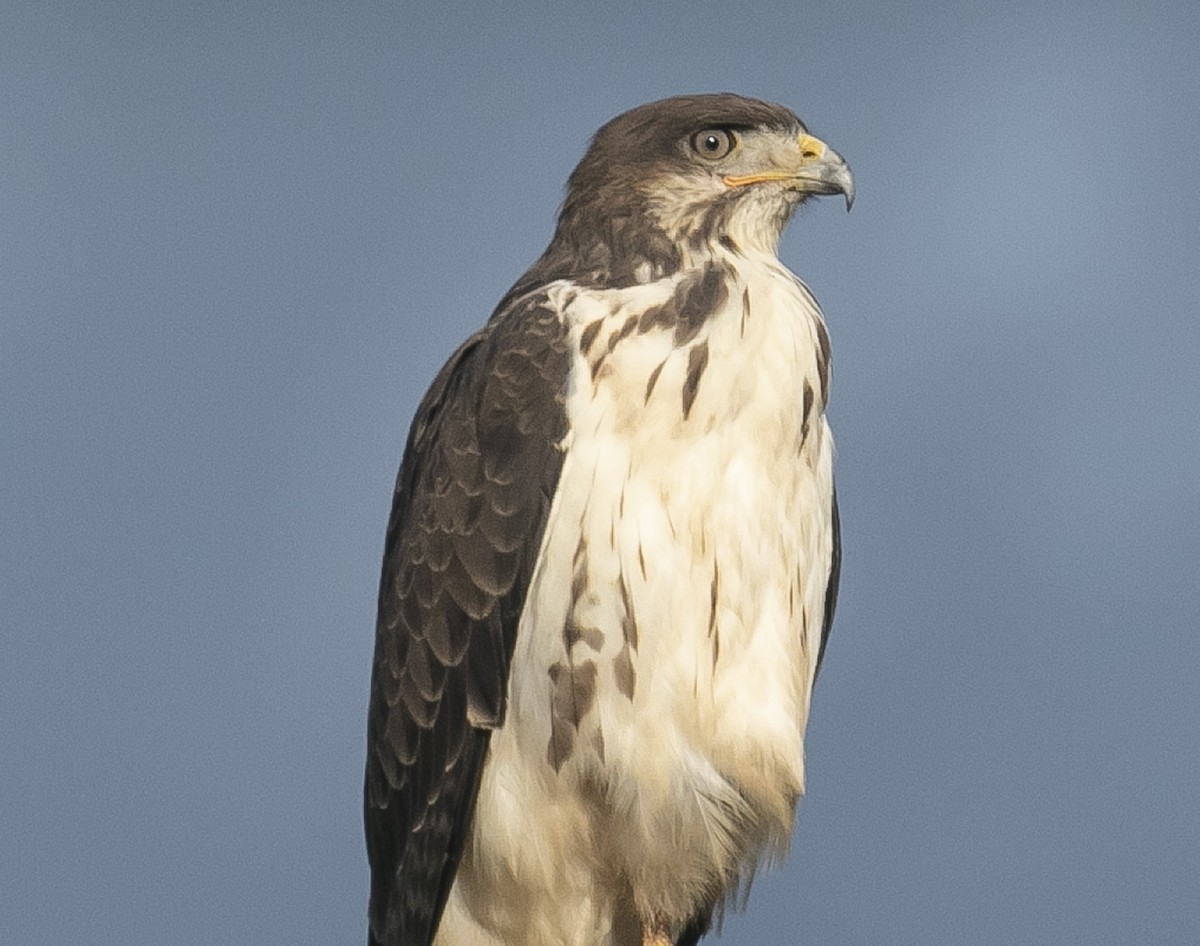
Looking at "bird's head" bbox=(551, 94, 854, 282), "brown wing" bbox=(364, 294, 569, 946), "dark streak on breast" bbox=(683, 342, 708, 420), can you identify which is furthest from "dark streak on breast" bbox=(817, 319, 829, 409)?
"brown wing" bbox=(364, 294, 569, 946)

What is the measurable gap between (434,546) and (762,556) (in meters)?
1.12

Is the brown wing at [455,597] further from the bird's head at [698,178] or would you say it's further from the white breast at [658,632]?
the bird's head at [698,178]

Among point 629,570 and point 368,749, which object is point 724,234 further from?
point 368,749

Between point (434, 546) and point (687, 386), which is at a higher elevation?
point (687, 386)

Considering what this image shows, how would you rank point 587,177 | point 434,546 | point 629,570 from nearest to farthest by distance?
point 629,570 < point 434,546 < point 587,177

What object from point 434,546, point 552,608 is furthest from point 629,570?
point 434,546

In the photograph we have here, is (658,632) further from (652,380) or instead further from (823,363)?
(823,363)

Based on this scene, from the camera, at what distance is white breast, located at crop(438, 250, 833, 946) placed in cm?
711

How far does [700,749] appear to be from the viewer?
7.21 m

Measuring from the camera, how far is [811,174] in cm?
799

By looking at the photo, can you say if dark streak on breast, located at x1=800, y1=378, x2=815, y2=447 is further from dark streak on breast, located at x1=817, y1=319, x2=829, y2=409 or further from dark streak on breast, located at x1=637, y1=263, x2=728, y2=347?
dark streak on breast, located at x1=637, y1=263, x2=728, y2=347

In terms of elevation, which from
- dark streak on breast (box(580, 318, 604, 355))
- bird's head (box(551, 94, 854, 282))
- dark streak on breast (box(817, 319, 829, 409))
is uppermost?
bird's head (box(551, 94, 854, 282))

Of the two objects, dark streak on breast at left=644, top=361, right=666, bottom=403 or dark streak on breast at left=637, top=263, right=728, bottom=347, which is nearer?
dark streak on breast at left=644, top=361, right=666, bottom=403

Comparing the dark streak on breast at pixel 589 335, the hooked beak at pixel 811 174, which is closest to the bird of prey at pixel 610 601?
the dark streak on breast at pixel 589 335
